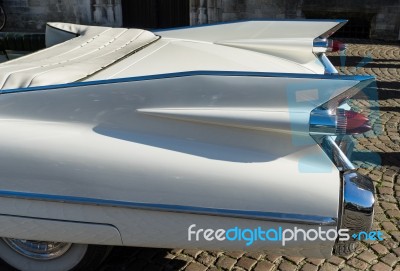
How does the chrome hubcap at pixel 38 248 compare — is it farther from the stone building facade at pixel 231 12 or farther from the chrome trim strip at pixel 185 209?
the stone building facade at pixel 231 12

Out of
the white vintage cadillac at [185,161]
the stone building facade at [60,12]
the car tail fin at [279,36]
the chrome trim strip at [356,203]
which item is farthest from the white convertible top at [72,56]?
the stone building facade at [60,12]

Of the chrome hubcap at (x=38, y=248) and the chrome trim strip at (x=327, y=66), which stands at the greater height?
the chrome trim strip at (x=327, y=66)

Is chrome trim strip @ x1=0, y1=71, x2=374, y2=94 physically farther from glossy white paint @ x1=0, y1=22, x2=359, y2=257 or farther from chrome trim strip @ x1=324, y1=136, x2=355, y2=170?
chrome trim strip @ x1=324, y1=136, x2=355, y2=170

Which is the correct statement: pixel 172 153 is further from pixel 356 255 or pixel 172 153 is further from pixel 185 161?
pixel 356 255

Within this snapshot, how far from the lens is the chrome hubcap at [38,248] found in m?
2.30

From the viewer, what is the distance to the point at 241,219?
5.80ft

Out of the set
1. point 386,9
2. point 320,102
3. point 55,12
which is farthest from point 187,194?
point 55,12

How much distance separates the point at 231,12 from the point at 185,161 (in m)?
10.7

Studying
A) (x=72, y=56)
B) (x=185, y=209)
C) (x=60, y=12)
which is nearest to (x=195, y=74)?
(x=185, y=209)

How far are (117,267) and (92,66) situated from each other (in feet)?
4.01

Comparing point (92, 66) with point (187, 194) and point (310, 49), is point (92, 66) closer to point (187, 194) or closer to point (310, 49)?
point (187, 194)

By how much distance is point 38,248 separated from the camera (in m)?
2.36

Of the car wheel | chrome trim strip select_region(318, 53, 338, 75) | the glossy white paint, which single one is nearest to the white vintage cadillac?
the glossy white paint

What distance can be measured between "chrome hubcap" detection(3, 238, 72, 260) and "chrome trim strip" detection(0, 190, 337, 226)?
492 mm
